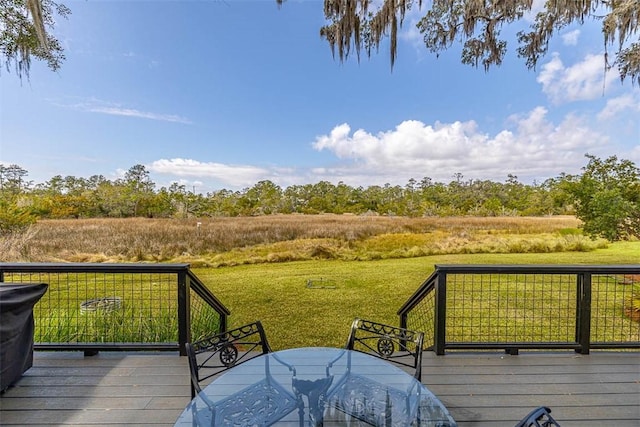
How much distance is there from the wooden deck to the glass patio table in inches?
22.6

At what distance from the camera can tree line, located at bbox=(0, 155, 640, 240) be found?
5.93 metres

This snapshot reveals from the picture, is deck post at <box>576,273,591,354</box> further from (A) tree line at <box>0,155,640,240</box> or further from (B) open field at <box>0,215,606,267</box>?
(B) open field at <box>0,215,606,267</box>

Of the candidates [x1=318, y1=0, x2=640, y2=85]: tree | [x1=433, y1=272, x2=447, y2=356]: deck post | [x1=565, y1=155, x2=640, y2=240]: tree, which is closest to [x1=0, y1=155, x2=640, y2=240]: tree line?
[x1=565, y1=155, x2=640, y2=240]: tree

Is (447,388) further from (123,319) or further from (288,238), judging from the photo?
(288,238)

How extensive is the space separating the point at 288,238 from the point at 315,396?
855 centimetres

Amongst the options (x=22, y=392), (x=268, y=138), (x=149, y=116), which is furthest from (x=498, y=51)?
(x=149, y=116)

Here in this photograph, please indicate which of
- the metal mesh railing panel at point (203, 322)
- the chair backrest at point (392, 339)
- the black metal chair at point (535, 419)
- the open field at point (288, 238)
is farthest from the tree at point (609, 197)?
the metal mesh railing panel at point (203, 322)

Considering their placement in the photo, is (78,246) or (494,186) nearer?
(78,246)

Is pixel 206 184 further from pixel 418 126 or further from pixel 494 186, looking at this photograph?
pixel 494 186

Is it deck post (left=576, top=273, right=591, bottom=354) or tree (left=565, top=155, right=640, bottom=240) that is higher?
tree (left=565, top=155, right=640, bottom=240)

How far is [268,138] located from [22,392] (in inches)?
324

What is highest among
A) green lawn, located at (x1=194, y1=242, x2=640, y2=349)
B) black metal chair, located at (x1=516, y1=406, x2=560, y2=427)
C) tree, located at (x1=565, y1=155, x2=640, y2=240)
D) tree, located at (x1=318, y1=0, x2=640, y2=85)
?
tree, located at (x1=318, y1=0, x2=640, y2=85)

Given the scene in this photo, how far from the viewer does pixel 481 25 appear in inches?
144

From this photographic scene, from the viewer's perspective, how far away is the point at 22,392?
1994mm
